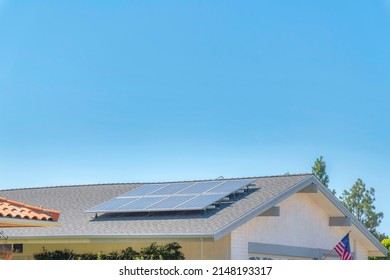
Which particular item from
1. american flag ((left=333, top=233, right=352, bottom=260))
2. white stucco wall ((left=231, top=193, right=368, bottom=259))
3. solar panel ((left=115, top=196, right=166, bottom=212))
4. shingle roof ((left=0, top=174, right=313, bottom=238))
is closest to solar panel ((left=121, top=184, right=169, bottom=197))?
solar panel ((left=115, top=196, right=166, bottom=212))

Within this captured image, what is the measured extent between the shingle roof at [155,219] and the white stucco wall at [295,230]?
0.62 m

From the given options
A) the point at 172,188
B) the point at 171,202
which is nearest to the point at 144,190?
the point at 172,188

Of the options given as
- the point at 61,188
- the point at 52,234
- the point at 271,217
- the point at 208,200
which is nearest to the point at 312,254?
the point at 271,217

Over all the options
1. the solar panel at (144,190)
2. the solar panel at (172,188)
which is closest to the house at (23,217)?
the solar panel at (172,188)

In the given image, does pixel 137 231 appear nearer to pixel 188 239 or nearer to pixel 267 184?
pixel 188 239

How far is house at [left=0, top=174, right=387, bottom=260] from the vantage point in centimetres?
2072

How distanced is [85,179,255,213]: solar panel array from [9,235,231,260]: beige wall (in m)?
1.08

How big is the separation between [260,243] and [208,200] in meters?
1.87

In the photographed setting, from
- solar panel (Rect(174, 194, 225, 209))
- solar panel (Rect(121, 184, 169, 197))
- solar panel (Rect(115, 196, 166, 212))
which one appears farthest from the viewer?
solar panel (Rect(121, 184, 169, 197))

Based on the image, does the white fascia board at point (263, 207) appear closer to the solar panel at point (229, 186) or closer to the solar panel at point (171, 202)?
the solar panel at point (229, 186)

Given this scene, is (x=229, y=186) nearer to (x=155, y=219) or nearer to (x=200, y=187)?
(x=200, y=187)

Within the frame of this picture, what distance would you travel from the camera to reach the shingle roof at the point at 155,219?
2045 centimetres

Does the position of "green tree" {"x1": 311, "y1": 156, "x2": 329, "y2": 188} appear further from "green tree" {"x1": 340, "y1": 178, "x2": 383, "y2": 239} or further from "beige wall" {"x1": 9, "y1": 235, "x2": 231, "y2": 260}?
"beige wall" {"x1": 9, "y1": 235, "x2": 231, "y2": 260}

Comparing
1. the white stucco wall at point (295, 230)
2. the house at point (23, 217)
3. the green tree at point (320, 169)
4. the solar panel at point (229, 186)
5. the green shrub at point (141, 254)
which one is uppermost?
the green tree at point (320, 169)
